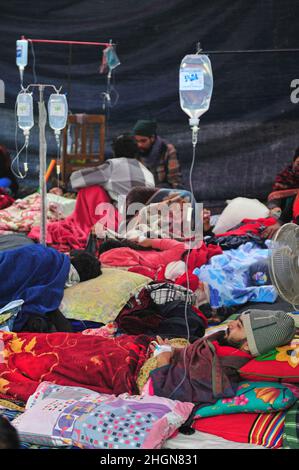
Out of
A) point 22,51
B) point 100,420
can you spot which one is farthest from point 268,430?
point 22,51

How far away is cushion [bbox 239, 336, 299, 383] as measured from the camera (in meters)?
3.31

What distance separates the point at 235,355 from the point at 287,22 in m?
4.85

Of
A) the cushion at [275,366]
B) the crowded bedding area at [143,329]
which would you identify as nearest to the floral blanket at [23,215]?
the crowded bedding area at [143,329]

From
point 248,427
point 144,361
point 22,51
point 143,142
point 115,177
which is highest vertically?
point 22,51

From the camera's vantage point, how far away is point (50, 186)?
306 inches

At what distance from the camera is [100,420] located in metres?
2.99

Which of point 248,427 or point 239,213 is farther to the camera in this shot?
point 239,213

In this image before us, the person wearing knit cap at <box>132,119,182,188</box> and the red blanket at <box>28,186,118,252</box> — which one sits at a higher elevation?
the person wearing knit cap at <box>132,119,182,188</box>

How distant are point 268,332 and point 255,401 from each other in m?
0.35

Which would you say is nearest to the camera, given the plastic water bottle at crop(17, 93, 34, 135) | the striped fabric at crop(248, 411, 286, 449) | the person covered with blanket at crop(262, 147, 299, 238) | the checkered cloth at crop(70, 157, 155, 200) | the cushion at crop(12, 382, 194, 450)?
the cushion at crop(12, 382, 194, 450)

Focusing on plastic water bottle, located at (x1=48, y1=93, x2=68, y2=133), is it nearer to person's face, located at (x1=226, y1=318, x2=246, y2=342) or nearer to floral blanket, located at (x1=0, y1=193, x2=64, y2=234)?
floral blanket, located at (x1=0, y1=193, x2=64, y2=234)

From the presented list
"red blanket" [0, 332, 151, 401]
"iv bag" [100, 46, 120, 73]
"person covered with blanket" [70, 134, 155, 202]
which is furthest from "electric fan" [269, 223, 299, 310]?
"iv bag" [100, 46, 120, 73]

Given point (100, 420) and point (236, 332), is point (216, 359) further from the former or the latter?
point (100, 420)

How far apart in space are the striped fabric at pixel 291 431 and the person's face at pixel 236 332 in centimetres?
47
